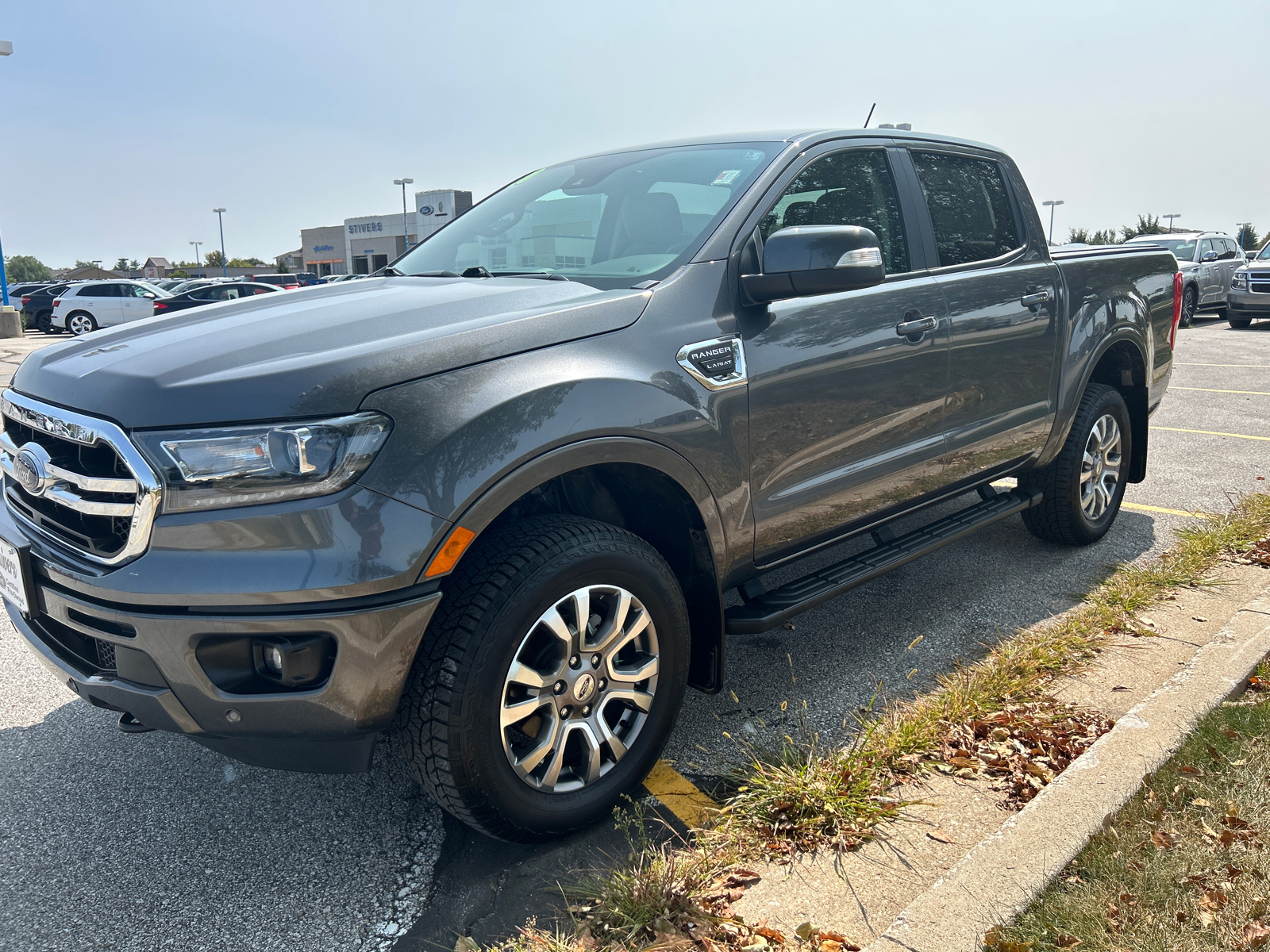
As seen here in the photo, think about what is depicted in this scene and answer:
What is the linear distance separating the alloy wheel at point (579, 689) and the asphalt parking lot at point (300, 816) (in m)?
0.26

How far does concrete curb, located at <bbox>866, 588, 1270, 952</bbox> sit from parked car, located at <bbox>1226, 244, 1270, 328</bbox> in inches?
688

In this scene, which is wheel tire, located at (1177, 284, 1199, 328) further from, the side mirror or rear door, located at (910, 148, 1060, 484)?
the side mirror

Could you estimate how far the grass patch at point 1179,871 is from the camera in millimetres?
2041

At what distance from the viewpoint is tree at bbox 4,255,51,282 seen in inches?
4719

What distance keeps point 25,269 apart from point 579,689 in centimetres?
15312

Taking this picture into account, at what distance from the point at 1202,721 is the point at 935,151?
2.42 meters

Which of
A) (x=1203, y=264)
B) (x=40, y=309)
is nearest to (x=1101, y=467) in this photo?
(x=1203, y=264)

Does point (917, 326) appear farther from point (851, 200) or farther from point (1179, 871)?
point (1179, 871)

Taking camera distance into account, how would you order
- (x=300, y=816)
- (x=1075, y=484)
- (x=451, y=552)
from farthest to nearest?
(x=1075, y=484) → (x=300, y=816) → (x=451, y=552)

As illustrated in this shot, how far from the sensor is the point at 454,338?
2301mm

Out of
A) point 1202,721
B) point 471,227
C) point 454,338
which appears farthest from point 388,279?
point 1202,721

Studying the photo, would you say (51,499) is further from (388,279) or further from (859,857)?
(859,857)

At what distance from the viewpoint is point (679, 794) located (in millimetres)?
2807

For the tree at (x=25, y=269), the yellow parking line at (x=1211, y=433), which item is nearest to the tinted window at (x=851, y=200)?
the yellow parking line at (x=1211, y=433)
